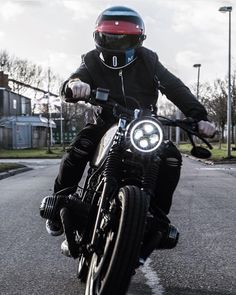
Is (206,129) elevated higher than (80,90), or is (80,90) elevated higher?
(80,90)

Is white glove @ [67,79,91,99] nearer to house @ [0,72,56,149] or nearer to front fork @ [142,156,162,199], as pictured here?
front fork @ [142,156,162,199]

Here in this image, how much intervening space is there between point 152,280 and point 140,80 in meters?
1.83

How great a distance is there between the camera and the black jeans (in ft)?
14.2

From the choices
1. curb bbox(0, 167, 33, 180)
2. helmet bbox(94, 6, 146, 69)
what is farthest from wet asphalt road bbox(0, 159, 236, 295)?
curb bbox(0, 167, 33, 180)

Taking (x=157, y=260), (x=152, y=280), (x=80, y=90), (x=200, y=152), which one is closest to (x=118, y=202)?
(x=80, y=90)

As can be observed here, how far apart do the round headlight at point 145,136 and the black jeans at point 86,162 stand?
0.30 meters

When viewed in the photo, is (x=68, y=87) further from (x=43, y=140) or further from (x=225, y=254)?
(x=43, y=140)

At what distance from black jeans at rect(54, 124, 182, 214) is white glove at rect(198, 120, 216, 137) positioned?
25cm

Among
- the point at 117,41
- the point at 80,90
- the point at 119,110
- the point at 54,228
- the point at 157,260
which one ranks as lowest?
the point at 157,260

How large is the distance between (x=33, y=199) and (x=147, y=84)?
Answer: 7.81m

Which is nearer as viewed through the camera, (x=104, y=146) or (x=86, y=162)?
(x=104, y=146)

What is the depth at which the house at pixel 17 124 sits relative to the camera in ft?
210

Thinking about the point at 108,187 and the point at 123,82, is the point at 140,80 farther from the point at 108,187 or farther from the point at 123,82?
the point at 108,187

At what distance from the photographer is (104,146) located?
4176mm
